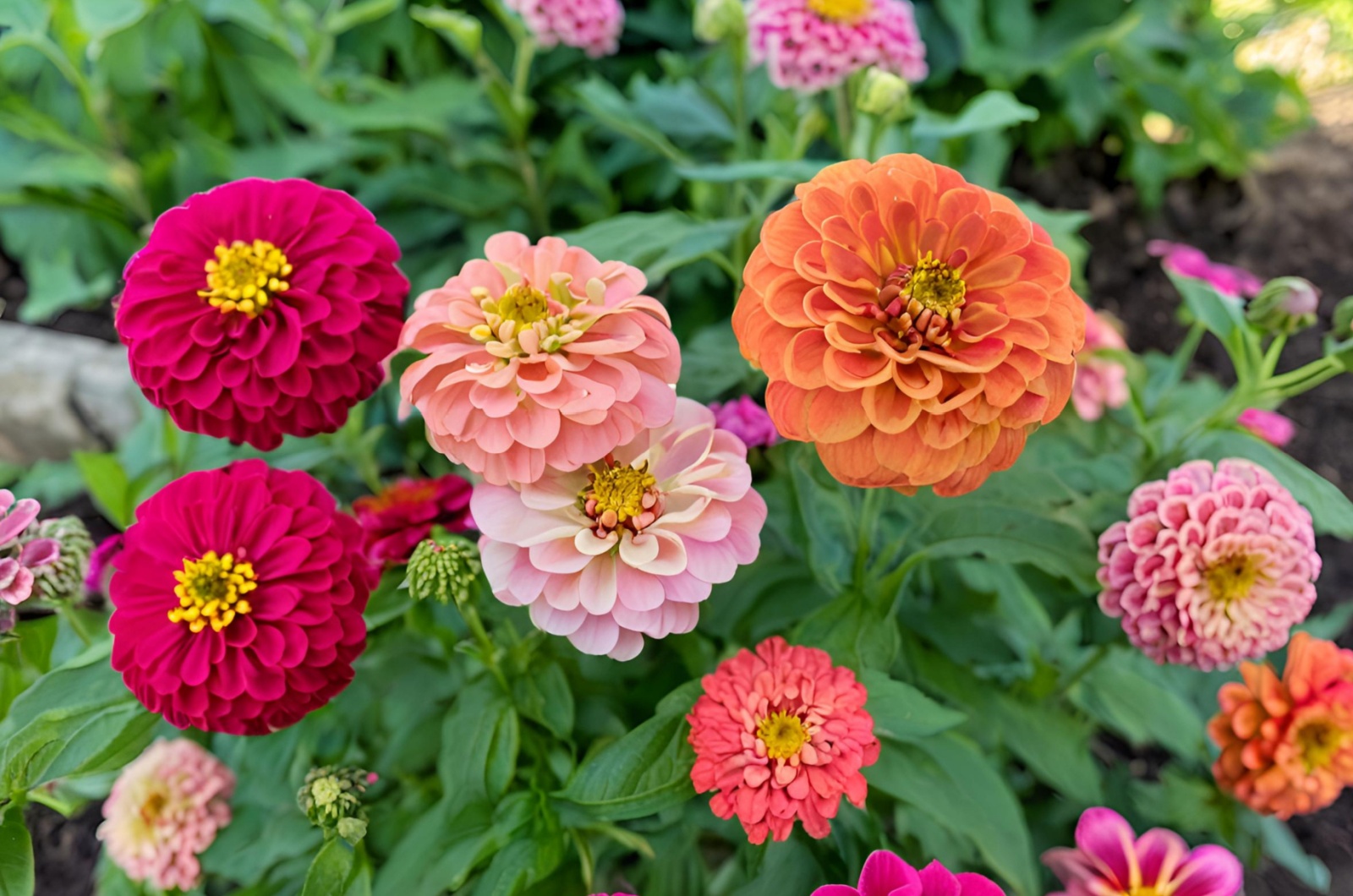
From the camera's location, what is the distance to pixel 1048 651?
3.92 ft

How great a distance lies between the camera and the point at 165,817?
0.92 meters

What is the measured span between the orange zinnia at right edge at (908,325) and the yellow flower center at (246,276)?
41cm

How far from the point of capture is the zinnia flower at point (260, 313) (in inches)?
28.5

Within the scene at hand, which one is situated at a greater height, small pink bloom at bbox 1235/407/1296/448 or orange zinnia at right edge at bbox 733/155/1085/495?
orange zinnia at right edge at bbox 733/155/1085/495

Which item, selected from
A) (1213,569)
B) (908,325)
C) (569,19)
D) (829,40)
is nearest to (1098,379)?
(1213,569)

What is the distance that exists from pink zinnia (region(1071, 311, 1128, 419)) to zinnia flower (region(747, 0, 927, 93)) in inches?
17.1

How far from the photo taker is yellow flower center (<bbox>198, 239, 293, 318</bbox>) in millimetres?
729

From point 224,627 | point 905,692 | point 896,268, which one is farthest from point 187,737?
point 896,268

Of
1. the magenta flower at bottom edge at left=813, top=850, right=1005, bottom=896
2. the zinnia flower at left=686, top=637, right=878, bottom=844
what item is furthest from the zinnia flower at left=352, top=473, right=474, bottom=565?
the magenta flower at bottom edge at left=813, top=850, right=1005, bottom=896

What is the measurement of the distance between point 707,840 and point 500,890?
57cm

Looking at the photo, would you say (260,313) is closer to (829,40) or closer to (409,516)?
(409,516)

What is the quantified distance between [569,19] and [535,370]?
0.86 m

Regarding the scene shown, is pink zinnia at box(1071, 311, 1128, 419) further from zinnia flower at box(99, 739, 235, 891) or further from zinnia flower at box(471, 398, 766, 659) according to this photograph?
zinnia flower at box(99, 739, 235, 891)

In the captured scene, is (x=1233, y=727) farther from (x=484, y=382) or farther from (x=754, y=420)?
(x=484, y=382)
